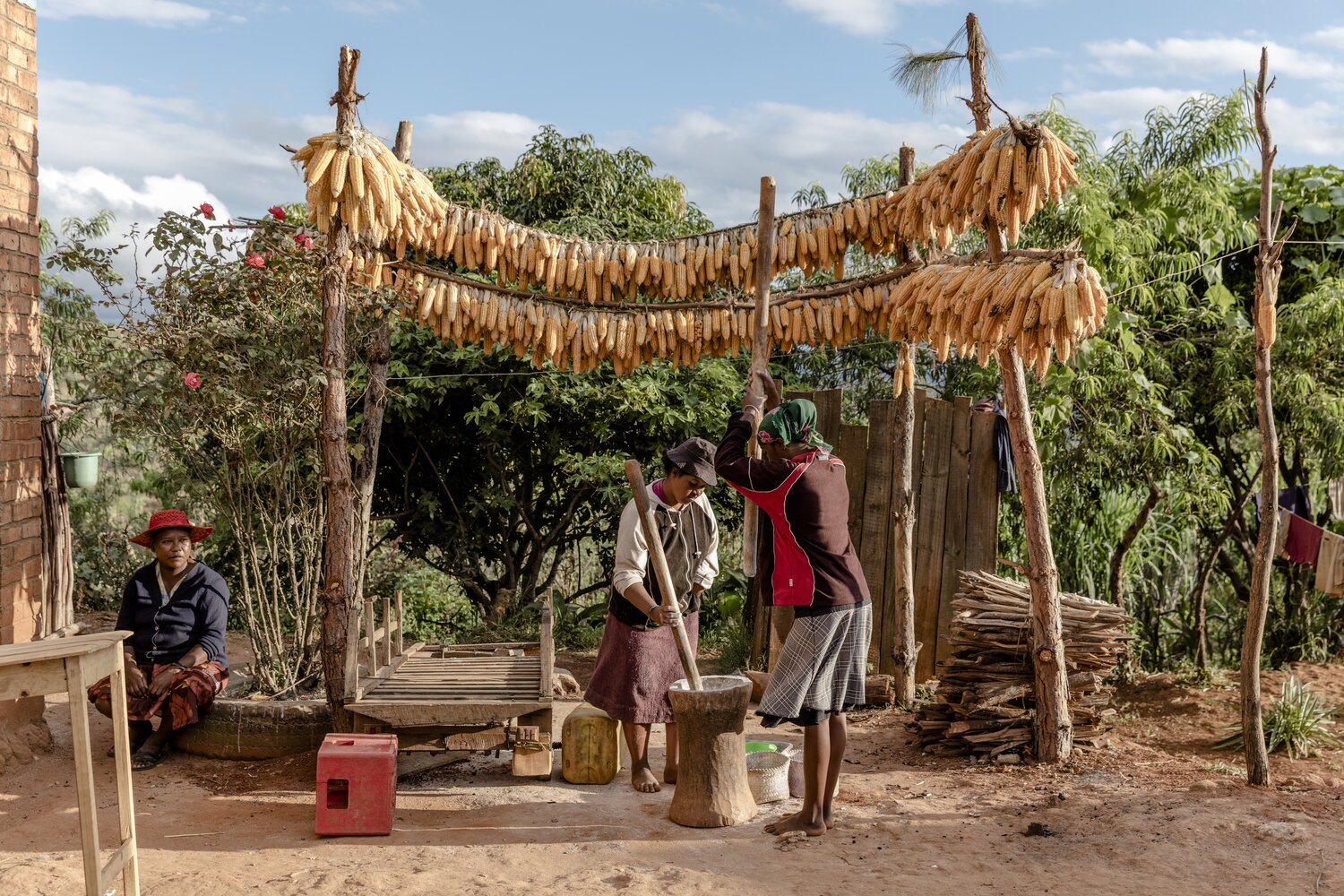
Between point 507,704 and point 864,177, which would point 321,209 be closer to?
point 507,704

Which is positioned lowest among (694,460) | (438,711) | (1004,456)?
(438,711)

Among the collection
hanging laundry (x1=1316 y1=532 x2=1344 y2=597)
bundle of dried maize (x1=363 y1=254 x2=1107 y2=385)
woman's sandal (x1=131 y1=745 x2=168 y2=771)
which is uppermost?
bundle of dried maize (x1=363 y1=254 x2=1107 y2=385)

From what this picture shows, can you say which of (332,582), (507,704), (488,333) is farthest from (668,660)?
(488,333)

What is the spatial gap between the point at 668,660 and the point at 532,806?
959 mm

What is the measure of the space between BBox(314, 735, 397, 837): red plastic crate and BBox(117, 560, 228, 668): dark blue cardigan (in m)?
1.70

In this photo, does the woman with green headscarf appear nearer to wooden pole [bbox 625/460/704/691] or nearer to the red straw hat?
wooden pole [bbox 625/460/704/691]

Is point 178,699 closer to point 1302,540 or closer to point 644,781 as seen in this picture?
point 644,781

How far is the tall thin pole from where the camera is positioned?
5621 millimetres

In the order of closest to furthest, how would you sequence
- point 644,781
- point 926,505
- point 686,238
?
point 644,781 → point 686,238 → point 926,505

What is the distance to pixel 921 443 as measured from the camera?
7.55m

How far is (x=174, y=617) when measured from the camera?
5973 mm

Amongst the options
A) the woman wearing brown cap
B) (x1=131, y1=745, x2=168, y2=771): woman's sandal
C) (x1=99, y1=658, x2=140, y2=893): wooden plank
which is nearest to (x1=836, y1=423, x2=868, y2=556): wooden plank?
the woman wearing brown cap

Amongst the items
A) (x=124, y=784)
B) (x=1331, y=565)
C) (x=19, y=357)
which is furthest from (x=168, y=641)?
(x=1331, y=565)

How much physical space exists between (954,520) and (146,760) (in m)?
5.24
